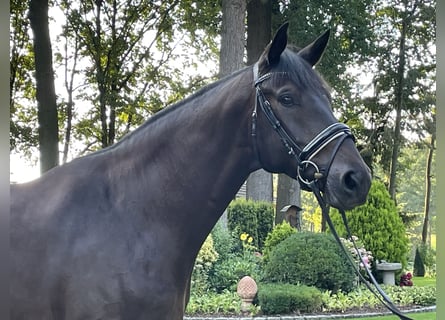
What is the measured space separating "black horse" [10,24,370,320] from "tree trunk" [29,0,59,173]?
7.01m

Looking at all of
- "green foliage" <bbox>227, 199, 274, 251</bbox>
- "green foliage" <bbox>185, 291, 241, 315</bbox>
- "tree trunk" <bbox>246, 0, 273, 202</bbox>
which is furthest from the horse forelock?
"tree trunk" <bbox>246, 0, 273, 202</bbox>

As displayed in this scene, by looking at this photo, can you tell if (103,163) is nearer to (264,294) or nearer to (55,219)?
(55,219)

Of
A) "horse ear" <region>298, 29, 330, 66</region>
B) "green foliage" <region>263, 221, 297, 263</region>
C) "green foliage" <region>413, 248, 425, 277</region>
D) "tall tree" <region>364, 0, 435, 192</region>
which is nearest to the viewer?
"horse ear" <region>298, 29, 330, 66</region>

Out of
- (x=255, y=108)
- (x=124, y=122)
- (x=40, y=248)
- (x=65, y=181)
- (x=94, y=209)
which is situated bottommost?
(x=40, y=248)

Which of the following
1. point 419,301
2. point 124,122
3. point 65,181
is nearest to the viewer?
point 65,181

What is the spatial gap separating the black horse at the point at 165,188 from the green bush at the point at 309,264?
5101 mm

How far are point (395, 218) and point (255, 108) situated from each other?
7.95 metres

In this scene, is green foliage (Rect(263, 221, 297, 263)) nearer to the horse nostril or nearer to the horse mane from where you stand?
the horse mane

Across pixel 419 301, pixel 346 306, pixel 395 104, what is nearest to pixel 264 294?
pixel 346 306

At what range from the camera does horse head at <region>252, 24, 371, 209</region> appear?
5.69ft

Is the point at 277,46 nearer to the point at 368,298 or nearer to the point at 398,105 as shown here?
the point at 368,298

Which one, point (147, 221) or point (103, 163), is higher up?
point (103, 163)

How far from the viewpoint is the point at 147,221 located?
1.87m

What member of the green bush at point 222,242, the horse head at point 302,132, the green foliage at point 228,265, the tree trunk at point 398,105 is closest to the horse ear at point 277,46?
the horse head at point 302,132
